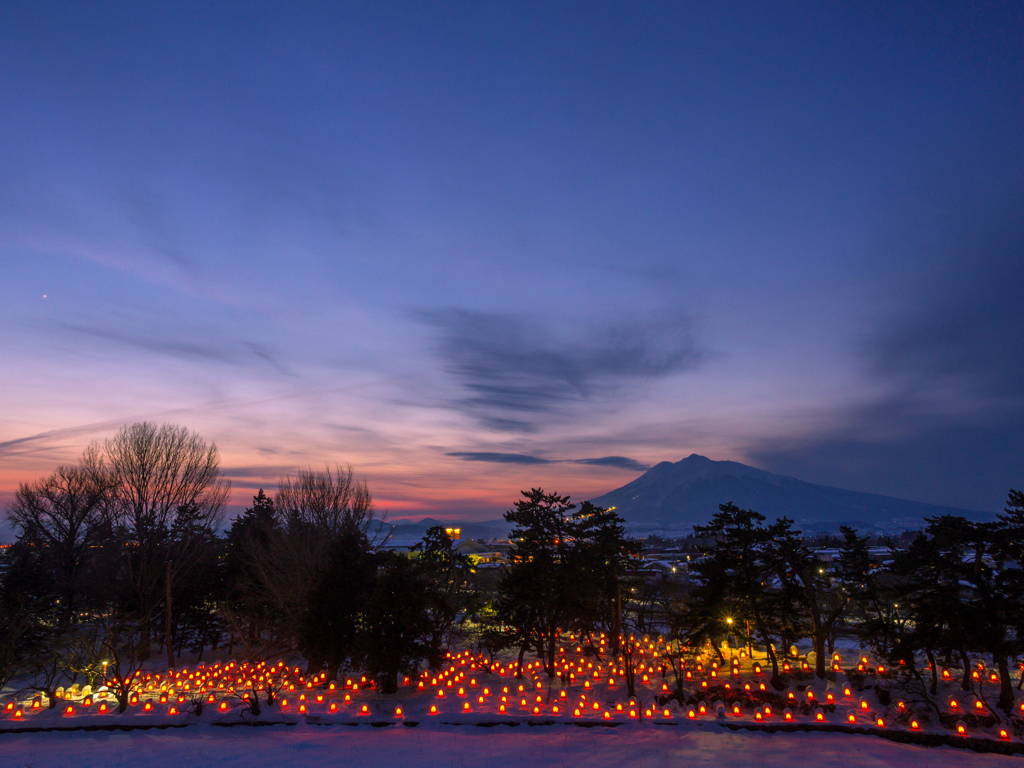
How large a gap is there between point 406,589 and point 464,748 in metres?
6.68

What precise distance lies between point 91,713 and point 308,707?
323 inches

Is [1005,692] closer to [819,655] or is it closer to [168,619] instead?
[819,655]

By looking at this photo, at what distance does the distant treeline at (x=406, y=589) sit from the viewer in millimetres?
18953

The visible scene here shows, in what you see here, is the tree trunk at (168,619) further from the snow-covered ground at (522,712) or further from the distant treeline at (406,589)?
the snow-covered ground at (522,712)

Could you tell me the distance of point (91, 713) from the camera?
18203mm

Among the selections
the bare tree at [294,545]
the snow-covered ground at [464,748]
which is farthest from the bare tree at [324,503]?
the snow-covered ground at [464,748]

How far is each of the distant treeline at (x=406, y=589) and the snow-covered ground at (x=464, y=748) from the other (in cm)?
256

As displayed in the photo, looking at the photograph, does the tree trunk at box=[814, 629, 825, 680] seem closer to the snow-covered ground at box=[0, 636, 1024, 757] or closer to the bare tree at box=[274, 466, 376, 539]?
the snow-covered ground at box=[0, 636, 1024, 757]

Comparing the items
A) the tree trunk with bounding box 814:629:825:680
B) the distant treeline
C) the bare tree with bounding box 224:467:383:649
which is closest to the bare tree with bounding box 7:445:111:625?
the distant treeline

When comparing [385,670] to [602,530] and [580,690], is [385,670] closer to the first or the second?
[580,690]

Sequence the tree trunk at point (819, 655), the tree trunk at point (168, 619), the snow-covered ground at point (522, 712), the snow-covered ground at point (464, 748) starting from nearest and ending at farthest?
the snow-covered ground at point (464, 748) → the snow-covered ground at point (522, 712) → the tree trunk at point (819, 655) → the tree trunk at point (168, 619)

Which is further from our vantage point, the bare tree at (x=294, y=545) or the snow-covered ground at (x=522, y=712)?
the bare tree at (x=294, y=545)

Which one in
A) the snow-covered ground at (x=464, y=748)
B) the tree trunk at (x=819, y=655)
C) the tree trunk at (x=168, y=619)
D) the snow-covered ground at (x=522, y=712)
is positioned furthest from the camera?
the tree trunk at (x=168, y=619)

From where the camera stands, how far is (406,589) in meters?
20.5
